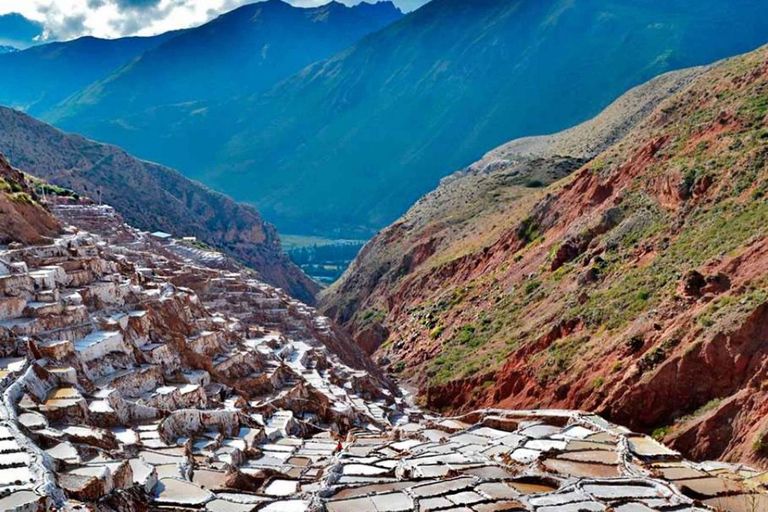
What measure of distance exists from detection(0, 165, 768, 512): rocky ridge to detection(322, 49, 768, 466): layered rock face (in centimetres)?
453

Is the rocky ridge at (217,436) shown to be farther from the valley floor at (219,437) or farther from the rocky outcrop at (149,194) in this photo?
the rocky outcrop at (149,194)

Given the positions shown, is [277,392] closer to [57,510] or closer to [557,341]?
[557,341]

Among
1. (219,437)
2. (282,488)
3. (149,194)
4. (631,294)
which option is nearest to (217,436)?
(219,437)

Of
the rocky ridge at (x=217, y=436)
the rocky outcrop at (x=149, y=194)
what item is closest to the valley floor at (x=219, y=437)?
the rocky ridge at (x=217, y=436)

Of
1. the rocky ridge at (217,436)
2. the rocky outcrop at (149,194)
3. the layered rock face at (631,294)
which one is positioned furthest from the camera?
the rocky outcrop at (149,194)

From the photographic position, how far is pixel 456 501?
55.3ft

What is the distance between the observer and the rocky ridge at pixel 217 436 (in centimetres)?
1631

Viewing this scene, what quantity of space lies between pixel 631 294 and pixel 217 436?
22288mm

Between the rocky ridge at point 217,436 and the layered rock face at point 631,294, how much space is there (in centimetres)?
453

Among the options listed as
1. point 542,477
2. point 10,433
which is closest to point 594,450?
point 542,477

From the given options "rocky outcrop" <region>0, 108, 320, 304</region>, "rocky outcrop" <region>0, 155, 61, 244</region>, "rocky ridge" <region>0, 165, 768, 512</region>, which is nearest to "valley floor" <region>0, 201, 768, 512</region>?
"rocky ridge" <region>0, 165, 768, 512</region>

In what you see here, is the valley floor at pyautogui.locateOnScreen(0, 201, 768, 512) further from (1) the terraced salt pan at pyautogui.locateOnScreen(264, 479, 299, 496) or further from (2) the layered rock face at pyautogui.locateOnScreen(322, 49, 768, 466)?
(2) the layered rock face at pyautogui.locateOnScreen(322, 49, 768, 466)

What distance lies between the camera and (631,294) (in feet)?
125

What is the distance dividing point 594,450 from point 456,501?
763cm
